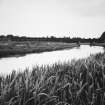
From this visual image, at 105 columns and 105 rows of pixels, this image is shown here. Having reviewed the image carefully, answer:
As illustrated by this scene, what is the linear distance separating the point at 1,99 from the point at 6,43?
1795cm

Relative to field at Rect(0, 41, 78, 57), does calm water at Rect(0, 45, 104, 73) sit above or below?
below

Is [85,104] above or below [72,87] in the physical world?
below

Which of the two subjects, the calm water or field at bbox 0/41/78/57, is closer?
the calm water

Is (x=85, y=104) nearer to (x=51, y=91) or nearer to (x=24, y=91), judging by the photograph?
(x=51, y=91)

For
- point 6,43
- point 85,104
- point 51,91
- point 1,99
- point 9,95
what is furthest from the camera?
point 6,43

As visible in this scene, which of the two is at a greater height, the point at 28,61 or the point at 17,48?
the point at 17,48

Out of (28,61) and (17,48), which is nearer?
(28,61)

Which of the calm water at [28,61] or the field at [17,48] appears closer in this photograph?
the calm water at [28,61]

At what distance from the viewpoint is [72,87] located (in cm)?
245

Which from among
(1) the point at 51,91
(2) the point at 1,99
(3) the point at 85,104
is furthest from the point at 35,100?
(3) the point at 85,104

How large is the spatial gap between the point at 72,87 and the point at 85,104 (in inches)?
14.1

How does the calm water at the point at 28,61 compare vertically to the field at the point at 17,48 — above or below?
below

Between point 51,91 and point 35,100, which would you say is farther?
point 51,91

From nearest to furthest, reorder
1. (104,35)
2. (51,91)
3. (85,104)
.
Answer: (51,91), (85,104), (104,35)
